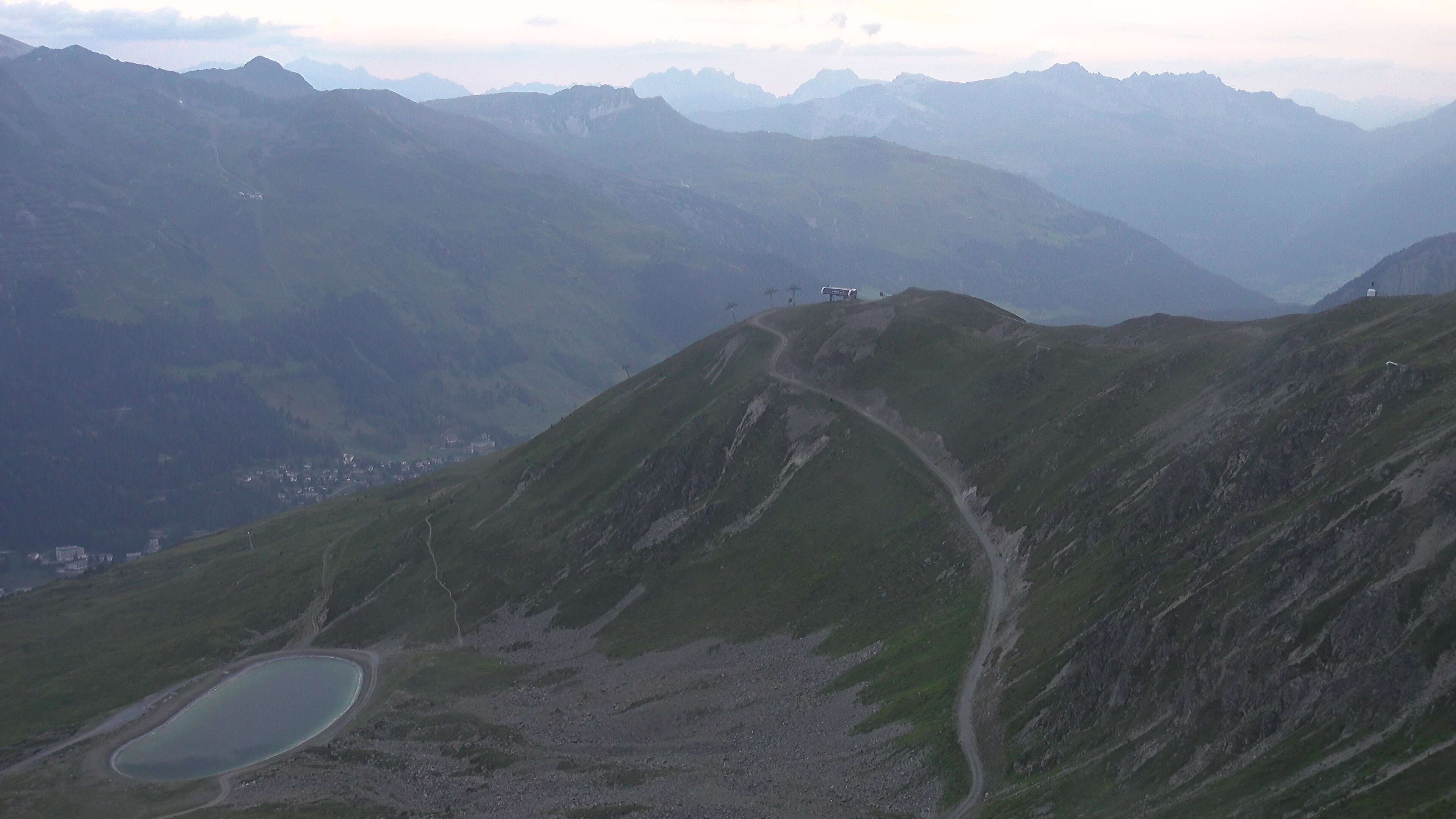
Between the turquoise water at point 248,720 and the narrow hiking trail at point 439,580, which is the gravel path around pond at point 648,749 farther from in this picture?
the narrow hiking trail at point 439,580

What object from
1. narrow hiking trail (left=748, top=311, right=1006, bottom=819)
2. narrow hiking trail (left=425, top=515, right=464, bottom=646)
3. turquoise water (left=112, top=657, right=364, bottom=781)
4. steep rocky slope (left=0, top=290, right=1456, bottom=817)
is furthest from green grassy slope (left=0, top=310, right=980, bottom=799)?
turquoise water (left=112, top=657, right=364, bottom=781)

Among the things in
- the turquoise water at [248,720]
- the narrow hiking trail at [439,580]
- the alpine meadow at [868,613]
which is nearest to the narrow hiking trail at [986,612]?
the alpine meadow at [868,613]

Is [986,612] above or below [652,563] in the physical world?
above

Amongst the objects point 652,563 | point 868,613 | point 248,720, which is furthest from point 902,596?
point 248,720

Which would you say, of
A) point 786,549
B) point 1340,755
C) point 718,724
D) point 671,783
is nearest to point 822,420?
point 786,549

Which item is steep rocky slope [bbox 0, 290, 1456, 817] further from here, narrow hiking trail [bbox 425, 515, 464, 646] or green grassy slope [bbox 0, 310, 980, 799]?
narrow hiking trail [bbox 425, 515, 464, 646]

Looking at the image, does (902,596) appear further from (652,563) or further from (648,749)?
(652,563)
